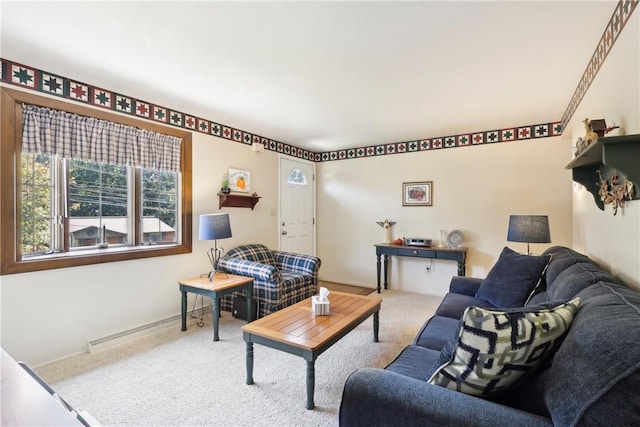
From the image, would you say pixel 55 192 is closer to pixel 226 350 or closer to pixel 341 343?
pixel 226 350

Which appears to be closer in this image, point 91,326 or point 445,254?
point 91,326

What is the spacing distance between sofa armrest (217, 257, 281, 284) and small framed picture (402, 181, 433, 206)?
7.78 ft

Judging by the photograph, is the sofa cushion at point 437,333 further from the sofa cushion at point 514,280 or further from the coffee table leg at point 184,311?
the coffee table leg at point 184,311

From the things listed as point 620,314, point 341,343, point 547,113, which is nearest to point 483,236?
point 547,113

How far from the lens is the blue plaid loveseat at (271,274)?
10.4 feet

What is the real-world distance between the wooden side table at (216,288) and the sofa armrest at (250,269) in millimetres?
85

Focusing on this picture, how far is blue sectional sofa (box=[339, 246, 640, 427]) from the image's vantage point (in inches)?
28.4

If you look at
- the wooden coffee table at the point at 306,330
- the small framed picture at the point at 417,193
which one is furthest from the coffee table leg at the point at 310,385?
the small framed picture at the point at 417,193

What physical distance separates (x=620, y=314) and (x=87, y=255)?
132 inches

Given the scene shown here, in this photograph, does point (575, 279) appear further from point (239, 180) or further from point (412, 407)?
point (239, 180)

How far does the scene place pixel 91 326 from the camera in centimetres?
258

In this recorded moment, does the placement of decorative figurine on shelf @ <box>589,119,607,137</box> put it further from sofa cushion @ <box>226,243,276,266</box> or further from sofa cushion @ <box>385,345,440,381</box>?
sofa cushion @ <box>226,243,276,266</box>

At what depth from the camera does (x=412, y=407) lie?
99 centimetres

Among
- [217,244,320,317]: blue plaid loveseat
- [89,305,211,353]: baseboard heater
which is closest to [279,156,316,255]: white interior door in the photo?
[217,244,320,317]: blue plaid loveseat
